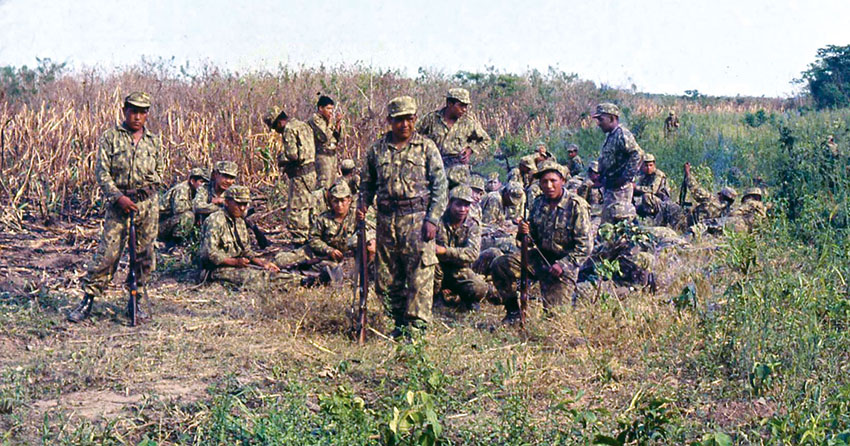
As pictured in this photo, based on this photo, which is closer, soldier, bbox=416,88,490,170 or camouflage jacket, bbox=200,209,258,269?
camouflage jacket, bbox=200,209,258,269

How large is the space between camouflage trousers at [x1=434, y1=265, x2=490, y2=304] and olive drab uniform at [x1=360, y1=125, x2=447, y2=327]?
1.29 m

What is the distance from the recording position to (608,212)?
9.75m

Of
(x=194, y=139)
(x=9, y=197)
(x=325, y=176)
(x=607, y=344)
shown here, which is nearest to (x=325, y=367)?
(x=607, y=344)

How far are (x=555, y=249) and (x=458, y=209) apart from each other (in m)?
1.10

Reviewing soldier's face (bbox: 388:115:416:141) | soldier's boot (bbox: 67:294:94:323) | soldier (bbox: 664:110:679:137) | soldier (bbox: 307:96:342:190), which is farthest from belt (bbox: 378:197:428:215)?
soldier (bbox: 664:110:679:137)

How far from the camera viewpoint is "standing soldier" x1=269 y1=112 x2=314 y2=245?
11.1 metres

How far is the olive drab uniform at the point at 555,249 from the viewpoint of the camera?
746 centimetres

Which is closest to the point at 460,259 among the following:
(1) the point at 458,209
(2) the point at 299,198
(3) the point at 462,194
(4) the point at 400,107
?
(1) the point at 458,209

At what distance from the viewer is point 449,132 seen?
32.8 feet

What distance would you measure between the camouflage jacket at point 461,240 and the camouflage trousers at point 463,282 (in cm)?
7

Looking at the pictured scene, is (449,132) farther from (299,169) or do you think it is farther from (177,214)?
(177,214)

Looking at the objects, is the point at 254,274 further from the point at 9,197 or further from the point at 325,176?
the point at 9,197

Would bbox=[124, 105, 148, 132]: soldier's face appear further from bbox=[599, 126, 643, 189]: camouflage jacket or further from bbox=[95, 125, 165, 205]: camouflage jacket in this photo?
bbox=[599, 126, 643, 189]: camouflage jacket

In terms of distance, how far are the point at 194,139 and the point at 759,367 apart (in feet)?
35.4
